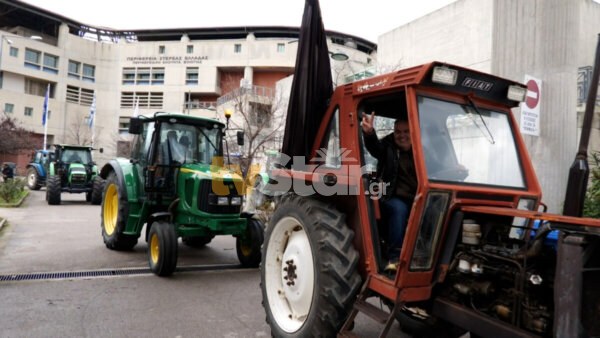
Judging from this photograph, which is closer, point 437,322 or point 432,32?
point 437,322

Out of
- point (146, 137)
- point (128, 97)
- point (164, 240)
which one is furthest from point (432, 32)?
point (128, 97)

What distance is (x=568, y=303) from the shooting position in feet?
6.89

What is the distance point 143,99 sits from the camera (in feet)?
150

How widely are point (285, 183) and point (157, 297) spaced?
250cm

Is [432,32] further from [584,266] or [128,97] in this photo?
[128,97]

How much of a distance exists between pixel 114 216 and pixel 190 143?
2440mm

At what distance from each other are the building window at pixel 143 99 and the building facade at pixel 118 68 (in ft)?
0.36

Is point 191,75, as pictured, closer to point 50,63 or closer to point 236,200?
point 50,63

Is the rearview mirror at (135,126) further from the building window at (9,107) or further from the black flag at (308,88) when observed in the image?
the building window at (9,107)

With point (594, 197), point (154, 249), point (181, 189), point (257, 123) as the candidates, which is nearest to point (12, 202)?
point (257, 123)

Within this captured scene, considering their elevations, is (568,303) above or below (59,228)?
above

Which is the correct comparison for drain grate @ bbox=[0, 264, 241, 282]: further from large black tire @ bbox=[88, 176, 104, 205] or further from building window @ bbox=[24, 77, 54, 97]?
building window @ bbox=[24, 77, 54, 97]

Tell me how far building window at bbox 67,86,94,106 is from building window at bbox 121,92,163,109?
11.4 feet

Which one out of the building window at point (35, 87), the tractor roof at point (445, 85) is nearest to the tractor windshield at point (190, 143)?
the tractor roof at point (445, 85)
